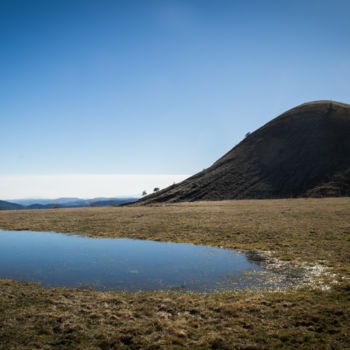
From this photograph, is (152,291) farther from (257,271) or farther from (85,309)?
(257,271)

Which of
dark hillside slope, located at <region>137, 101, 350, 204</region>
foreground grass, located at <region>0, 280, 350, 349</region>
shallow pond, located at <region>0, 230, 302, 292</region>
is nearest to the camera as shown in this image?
foreground grass, located at <region>0, 280, 350, 349</region>

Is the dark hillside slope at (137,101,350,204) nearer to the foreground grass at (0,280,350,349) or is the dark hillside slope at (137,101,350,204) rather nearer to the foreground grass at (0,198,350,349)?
the foreground grass at (0,198,350,349)

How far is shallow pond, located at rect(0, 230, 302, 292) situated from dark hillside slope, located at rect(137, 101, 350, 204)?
9384 centimetres

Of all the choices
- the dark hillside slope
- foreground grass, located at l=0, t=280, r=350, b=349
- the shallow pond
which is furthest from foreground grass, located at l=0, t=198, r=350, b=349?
the dark hillside slope

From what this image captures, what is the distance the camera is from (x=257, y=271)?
19094 millimetres

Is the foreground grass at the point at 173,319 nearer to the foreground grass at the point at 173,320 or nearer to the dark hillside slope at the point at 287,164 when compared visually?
the foreground grass at the point at 173,320

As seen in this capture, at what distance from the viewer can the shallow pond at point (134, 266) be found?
16969mm

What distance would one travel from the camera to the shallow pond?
55.7 feet

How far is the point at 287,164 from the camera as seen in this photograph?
13938 cm

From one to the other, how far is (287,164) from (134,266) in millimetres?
135463

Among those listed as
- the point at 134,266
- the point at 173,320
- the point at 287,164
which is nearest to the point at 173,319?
the point at 173,320

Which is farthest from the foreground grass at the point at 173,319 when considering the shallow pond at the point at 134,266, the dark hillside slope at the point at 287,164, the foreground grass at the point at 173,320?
the dark hillside slope at the point at 287,164

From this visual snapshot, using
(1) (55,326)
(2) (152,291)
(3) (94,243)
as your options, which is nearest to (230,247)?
(2) (152,291)

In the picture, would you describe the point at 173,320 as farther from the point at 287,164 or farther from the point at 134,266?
the point at 287,164
